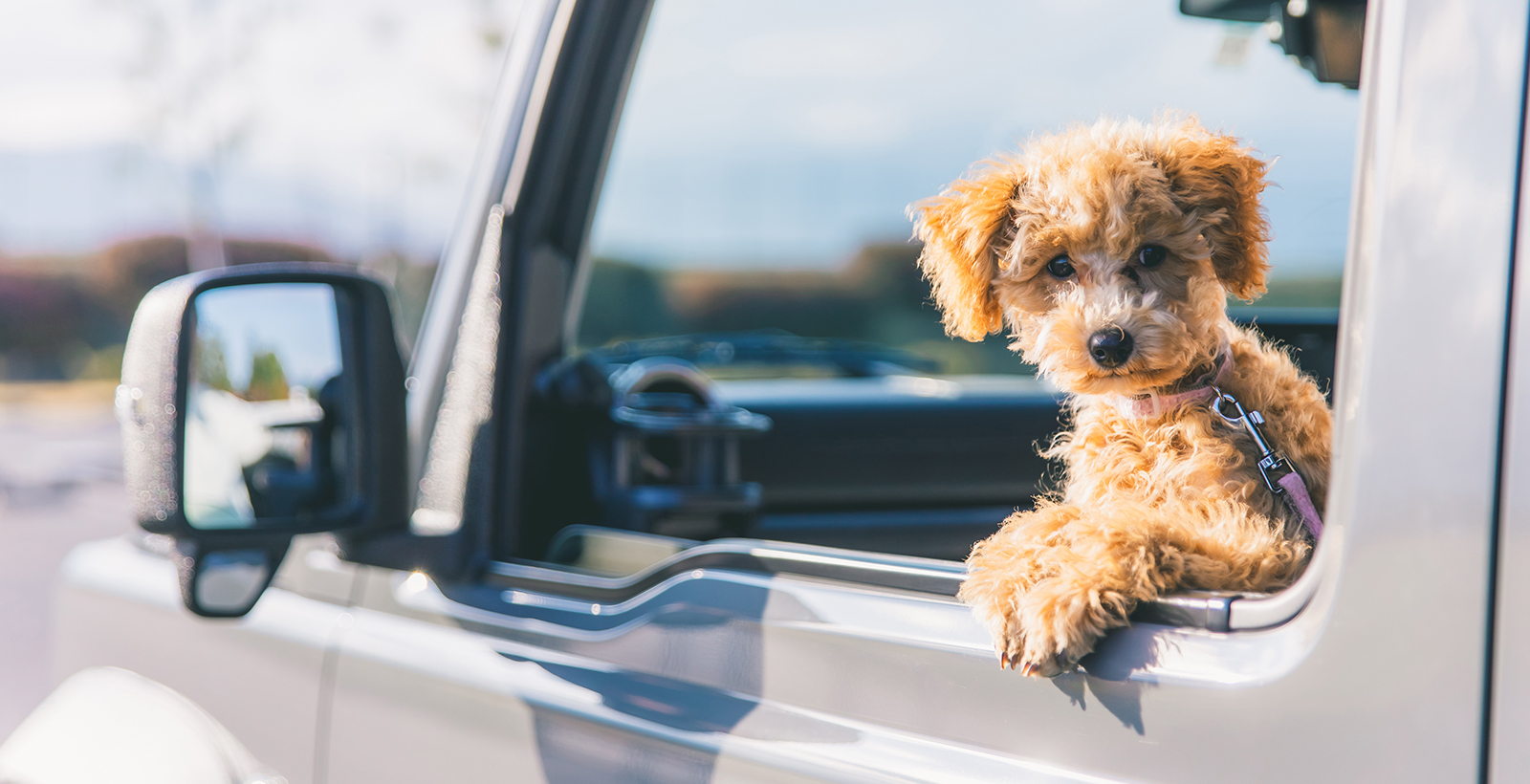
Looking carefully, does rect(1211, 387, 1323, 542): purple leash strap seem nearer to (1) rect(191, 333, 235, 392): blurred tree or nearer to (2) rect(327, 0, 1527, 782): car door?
(2) rect(327, 0, 1527, 782): car door

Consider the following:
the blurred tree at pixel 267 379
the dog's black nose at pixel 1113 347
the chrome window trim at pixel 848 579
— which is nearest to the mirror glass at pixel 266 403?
the blurred tree at pixel 267 379

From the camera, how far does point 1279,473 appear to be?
1.45m

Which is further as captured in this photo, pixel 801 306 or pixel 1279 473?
pixel 801 306

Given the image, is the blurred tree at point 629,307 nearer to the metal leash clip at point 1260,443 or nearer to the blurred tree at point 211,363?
the blurred tree at point 211,363

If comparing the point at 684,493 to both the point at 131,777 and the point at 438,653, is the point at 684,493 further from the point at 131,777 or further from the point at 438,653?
the point at 131,777

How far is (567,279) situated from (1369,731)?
1.76 meters

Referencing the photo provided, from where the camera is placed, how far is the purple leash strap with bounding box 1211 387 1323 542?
4.62 ft

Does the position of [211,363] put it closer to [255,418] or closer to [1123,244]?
[255,418]

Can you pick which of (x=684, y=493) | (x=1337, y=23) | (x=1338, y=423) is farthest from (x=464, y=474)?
(x=1337, y=23)

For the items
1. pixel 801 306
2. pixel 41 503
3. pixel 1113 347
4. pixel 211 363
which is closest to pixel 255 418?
pixel 211 363

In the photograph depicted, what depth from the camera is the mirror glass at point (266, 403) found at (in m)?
2.19

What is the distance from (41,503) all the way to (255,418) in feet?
54.1

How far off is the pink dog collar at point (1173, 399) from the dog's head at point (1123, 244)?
22 millimetres

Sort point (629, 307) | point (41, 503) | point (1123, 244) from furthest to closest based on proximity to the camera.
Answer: point (41, 503)
point (629, 307)
point (1123, 244)
